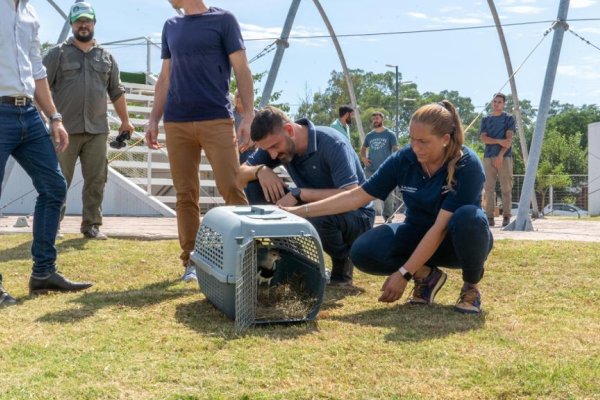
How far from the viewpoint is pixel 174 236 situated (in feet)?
25.1

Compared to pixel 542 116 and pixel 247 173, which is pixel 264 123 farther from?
pixel 542 116

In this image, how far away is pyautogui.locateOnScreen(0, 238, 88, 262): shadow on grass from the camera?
6117mm

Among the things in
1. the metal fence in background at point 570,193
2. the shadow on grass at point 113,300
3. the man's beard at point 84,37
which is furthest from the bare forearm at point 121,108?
the metal fence in background at point 570,193

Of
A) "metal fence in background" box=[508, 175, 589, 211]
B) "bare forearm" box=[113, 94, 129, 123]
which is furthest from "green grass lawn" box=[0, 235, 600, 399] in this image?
"metal fence in background" box=[508, 175, 589, 211]

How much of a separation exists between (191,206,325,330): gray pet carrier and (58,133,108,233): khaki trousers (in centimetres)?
295

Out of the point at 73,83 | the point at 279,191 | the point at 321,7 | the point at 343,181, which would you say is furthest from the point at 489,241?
the point at 321,7

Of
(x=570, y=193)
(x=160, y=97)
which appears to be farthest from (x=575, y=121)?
(x=160, y=97)

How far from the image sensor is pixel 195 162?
5.14 metres

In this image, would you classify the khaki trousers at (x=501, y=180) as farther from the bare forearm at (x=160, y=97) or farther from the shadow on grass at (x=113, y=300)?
the shadow on grass at (x=113, y=300)

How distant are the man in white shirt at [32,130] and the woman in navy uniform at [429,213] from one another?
1.34 metres

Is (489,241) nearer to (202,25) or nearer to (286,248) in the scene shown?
(286,248)

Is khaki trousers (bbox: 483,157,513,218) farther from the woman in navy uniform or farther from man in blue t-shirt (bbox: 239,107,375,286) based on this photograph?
the woman in navy uniform

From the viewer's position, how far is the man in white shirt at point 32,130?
4297mm

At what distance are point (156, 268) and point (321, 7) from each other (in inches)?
300
